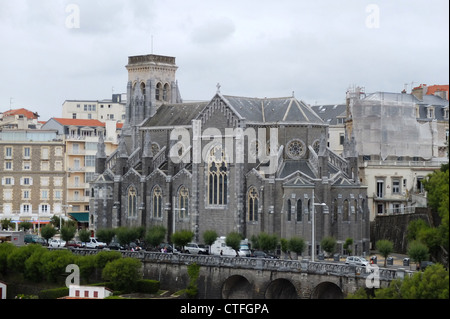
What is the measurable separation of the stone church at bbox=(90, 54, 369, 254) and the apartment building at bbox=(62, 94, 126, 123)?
4628 centimetres

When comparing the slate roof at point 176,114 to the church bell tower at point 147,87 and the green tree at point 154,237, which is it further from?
the green tree at point 154,237

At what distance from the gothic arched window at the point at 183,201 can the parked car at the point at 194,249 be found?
11.0m

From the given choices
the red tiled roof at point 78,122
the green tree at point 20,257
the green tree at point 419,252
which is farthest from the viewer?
the red tiled roof at point 78,122

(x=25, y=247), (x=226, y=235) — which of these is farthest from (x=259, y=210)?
(x=25, y=247)

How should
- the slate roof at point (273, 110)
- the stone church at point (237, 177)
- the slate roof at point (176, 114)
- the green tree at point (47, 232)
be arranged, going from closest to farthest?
1. the stone church at point (237, 177)
2. the slate roof at point (273, 110)
3. the green tree at point (47, 232)
4. the slate roof at point (176, 114)

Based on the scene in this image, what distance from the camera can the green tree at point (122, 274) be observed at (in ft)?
294

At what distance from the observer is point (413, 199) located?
110625mm

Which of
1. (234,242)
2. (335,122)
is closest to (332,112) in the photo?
(335,122)

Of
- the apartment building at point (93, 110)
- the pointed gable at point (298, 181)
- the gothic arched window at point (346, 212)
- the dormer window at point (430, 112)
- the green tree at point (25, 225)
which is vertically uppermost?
the apartment building at point (93, 110)

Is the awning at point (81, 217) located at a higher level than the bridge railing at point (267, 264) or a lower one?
→ higher

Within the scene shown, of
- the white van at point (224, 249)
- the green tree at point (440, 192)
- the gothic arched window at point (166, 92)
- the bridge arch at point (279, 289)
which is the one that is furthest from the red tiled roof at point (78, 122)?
the green tree at point (440, 192)

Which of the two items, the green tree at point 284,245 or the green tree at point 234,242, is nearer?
the green tree at point 284,245

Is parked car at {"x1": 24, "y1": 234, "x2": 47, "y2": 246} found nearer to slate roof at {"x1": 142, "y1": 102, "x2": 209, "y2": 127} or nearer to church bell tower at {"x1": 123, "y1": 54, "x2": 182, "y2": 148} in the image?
church bell tower at {"x1": 123, "y1": 54, "x2": 182, "y2": 148}

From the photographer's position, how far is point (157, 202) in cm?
11650
